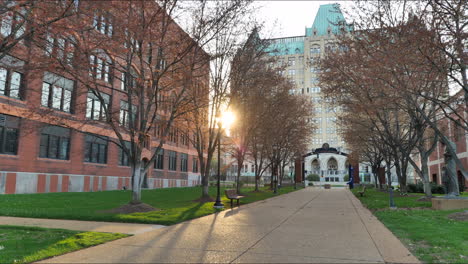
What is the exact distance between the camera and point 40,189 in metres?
26.9

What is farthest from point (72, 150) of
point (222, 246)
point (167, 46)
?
point (222, 246)

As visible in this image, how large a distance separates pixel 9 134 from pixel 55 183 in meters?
5.65

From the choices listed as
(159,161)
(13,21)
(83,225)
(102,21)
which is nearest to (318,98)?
(159,161)

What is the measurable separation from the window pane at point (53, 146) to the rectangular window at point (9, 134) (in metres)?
3.30

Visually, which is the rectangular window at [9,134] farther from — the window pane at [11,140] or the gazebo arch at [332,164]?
the gazebo arch at [332,164]

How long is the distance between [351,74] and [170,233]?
15308 mm

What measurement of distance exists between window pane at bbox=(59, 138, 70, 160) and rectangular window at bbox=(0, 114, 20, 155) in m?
4.47

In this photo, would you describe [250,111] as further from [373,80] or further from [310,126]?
[310,126]

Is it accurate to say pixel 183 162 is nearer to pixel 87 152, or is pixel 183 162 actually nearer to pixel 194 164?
pixel 194 164

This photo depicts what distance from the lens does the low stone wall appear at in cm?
2452

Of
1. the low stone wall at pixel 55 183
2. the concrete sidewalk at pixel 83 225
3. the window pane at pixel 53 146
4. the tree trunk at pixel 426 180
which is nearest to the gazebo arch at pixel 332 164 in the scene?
the low stone wall at pixel 55 183

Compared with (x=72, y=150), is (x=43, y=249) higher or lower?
lower

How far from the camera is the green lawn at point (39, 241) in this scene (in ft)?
21.4

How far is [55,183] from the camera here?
28422mm
